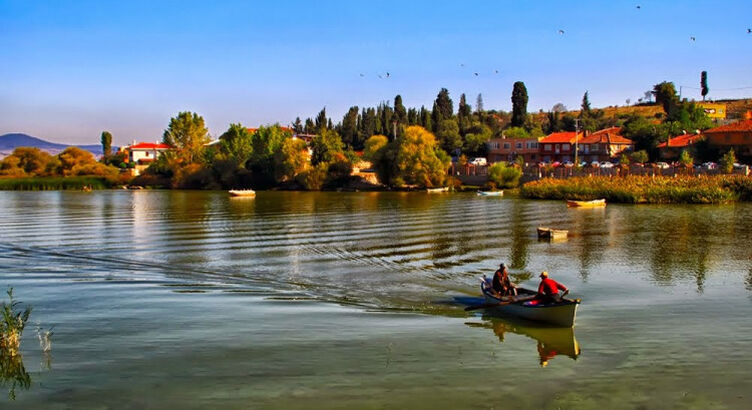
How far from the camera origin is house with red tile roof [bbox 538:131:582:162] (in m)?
139

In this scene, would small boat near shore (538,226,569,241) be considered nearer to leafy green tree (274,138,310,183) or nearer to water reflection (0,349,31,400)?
water reflection (0,349,31,400)

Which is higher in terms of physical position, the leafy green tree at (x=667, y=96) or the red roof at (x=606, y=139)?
the leafy green tree at (x=667, y=96)

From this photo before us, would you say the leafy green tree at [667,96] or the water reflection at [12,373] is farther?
the leafy green tree at [667,96]

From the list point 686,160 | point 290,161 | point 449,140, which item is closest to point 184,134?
point 290,161

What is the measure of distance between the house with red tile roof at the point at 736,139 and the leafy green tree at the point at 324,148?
69468mm

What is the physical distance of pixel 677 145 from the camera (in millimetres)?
120688

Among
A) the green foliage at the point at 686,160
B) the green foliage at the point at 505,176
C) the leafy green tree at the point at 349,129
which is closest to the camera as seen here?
the green foliage at the point at 686,160

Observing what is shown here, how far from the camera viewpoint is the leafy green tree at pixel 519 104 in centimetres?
16312

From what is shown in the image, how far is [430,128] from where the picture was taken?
522ft

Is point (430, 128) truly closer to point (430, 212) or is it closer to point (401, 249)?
point (430, 212)

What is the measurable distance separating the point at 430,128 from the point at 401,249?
122 m

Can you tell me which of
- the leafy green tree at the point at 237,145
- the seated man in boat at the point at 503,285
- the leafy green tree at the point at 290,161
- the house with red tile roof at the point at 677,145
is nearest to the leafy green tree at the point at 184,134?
the leafy green tree at the point at 237,145

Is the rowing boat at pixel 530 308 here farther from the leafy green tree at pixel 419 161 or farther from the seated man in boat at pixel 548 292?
the leafy green tree at pixel 419 161

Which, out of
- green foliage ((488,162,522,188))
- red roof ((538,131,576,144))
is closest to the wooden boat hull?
green foliage ((488,162,522,188))
